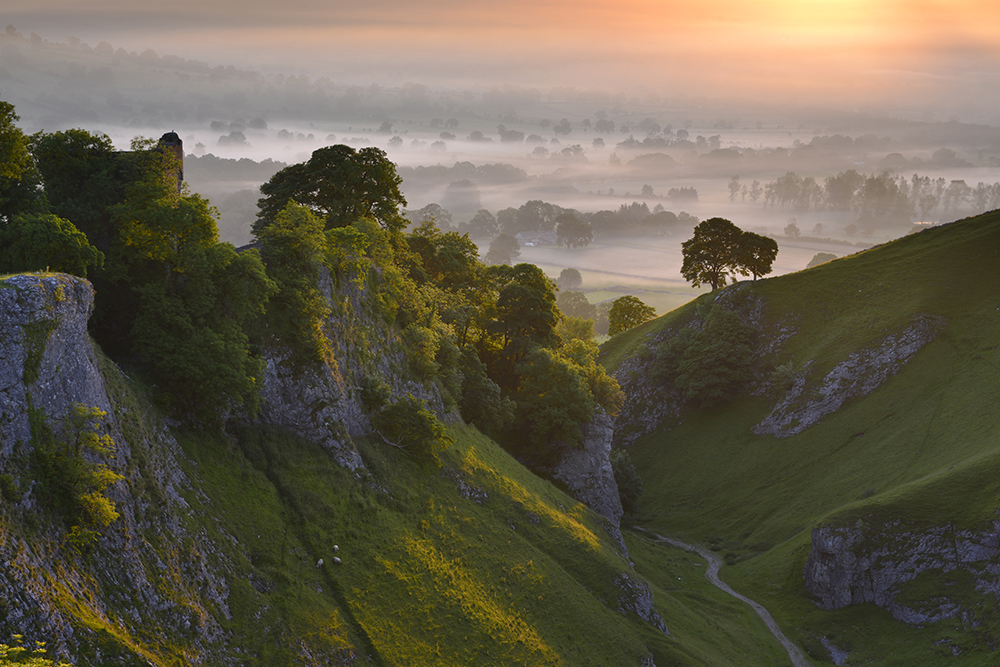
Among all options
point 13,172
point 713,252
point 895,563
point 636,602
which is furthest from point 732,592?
point 713,252

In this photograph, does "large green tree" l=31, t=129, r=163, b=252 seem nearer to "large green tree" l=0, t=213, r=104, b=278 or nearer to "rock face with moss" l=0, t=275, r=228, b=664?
"large green tree" l=0, t=213, r=104, b=278

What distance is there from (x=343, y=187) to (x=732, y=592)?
65.0 m

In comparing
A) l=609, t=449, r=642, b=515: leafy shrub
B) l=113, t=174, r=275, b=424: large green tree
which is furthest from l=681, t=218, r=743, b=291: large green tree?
l=113, t=174, r=275, b=424: large green tree

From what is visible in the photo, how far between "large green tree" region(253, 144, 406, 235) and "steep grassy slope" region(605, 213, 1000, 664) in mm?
58932

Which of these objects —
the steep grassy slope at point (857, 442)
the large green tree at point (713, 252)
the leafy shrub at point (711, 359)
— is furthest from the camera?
the large green tree at point (713, 252)

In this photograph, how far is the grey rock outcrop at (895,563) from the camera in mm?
63719

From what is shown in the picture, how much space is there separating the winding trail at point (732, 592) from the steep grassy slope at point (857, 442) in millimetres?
1628

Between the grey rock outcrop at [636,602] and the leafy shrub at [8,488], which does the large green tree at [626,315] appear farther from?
the leafy shrub at [8,488]

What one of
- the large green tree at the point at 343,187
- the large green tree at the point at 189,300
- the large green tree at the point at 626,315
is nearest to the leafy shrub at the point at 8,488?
the large green tree at the point at 189,300

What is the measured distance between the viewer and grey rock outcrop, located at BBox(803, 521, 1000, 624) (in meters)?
63.7

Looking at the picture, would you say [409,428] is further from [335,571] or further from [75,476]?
[75,476]

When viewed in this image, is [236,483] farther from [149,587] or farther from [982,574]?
[982,574]

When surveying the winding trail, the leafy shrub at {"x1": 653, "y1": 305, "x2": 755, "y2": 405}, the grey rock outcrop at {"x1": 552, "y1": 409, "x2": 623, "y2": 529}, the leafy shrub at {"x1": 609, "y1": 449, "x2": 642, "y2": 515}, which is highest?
the leafy shrub at {"x1": 653, "y1": 305, "x2": 755, "y2": 405}

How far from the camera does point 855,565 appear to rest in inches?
2741
